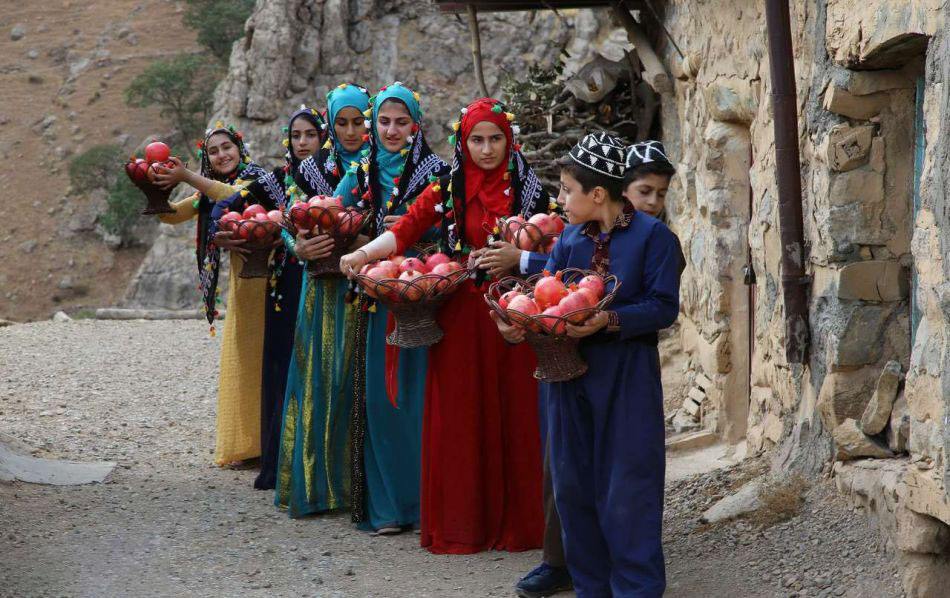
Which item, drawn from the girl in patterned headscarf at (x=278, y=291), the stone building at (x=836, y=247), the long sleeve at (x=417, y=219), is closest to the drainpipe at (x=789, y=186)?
the stone building at (x=836, y=247)

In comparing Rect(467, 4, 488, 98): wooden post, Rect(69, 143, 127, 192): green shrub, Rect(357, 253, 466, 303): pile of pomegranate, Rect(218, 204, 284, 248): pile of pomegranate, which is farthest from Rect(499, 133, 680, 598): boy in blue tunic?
Rect(69, 143, 127, 192): green shrub

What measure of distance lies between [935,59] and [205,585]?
137 inches

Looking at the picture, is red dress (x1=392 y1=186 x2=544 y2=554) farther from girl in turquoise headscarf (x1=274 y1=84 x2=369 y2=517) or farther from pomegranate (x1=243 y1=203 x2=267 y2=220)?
pomegranate (x1=243 y1=203 x2=267 y2=220)

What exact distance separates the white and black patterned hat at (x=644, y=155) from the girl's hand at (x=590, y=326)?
2.85 feet

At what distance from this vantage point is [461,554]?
5.28 meters

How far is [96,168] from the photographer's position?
121 feet

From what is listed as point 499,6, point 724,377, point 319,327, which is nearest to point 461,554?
point 319,327

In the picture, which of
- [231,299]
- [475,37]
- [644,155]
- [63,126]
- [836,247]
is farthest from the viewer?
[63,126]

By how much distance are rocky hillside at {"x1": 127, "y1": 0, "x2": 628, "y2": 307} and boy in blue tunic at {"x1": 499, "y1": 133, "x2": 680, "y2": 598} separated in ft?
75.7

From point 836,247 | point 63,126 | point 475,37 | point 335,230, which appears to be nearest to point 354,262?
point 335,230

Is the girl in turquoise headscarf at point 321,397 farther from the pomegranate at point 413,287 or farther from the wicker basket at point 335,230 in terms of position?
the pomegranate at point 413,287

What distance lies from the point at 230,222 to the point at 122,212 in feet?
100

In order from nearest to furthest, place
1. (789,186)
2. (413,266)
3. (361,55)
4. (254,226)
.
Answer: (413,266) < (789,186) < (254,226) < (361,55)

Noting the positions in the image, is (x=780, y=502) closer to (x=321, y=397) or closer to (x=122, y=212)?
(x=321, y=397)
